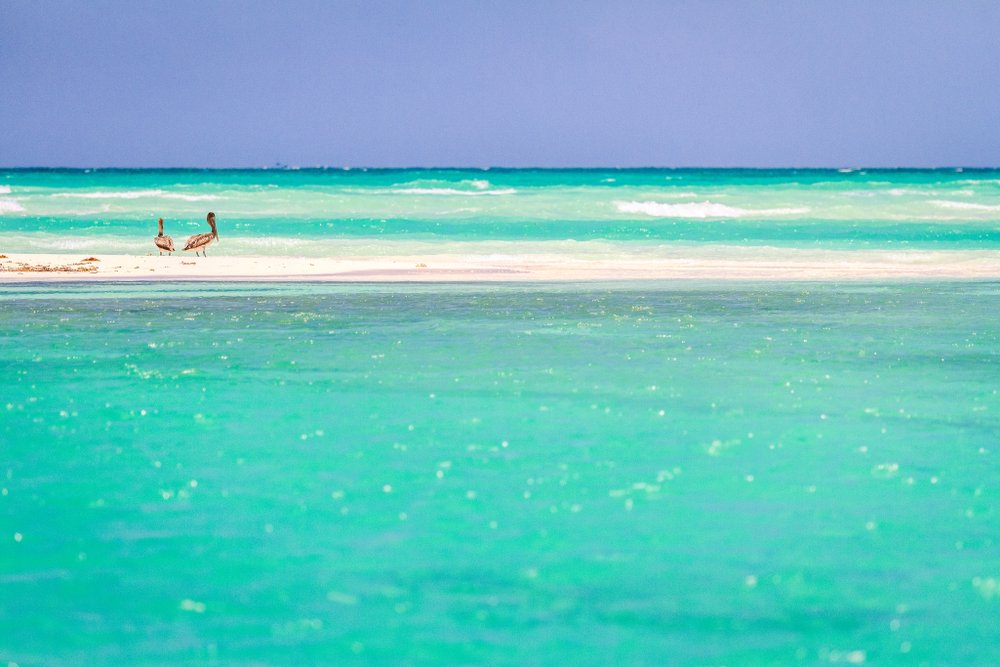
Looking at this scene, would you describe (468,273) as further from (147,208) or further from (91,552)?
(147,208)

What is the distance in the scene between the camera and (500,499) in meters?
6.11

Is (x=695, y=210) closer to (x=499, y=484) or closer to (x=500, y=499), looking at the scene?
(x=499, y=484)

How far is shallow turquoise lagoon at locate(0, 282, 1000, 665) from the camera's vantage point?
14.6 feet

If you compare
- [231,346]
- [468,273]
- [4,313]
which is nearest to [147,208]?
[468,273]

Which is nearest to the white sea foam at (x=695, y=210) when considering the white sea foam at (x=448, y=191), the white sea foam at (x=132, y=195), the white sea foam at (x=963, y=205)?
the white sea foam at (x=963, y=205)

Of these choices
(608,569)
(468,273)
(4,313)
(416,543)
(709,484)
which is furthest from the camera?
(468,273)

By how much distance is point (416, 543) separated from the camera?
5406 mm

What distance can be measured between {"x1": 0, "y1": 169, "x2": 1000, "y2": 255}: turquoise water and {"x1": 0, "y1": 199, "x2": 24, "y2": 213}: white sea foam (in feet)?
0.18

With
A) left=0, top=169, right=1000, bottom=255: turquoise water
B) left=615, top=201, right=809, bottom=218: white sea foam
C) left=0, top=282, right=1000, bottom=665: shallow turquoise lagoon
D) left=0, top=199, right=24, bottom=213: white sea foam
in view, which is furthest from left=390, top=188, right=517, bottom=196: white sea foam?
left=0, top=282, right=1000, bottom=665: shallow turquoise lagoon

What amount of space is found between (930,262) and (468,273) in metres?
8.94

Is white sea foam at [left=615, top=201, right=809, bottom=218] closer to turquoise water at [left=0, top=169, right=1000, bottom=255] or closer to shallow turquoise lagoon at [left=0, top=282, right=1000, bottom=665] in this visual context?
turquoise water at [left=0, top=169, right=1000, bottom=255]

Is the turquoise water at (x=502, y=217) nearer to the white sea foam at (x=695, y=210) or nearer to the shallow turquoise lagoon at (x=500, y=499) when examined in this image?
the white sea foam at (x=695, y=210)

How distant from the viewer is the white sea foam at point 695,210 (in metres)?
45.6

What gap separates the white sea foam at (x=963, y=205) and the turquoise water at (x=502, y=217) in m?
0.11
